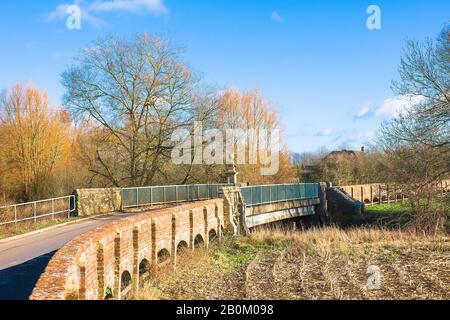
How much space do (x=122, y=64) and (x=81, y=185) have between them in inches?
349

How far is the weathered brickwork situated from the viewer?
21.8ft

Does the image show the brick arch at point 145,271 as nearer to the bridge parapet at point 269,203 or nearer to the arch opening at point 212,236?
the arch opening at point 212,236

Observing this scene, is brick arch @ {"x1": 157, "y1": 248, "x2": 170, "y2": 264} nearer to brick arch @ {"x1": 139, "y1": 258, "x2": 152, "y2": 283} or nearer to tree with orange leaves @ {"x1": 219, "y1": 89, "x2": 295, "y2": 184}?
brick arch @ {"x1": 139, "y1": 258, "x2": 152, "y2": 283}

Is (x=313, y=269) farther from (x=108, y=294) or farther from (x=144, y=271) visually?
(x=108, y=294)

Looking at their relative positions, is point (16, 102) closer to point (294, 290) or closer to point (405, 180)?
point (405, 180)

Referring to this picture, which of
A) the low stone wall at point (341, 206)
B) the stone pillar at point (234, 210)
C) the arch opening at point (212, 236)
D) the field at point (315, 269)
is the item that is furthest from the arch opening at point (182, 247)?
the low stone wall at point (341, 206)

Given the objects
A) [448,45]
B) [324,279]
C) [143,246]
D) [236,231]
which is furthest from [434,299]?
[448,45]

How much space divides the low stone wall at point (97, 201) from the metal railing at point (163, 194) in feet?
1.78

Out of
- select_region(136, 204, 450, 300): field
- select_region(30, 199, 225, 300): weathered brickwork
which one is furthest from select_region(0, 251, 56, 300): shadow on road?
select_region(136, 204, 450, 300): field

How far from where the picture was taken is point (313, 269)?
12.8m

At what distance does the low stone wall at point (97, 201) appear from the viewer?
70.8 feet

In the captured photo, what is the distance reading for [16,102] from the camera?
1495 inches

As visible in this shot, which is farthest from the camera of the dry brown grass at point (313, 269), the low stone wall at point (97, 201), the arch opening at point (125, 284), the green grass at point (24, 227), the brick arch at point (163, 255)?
the low stone wall at point (97, 201)

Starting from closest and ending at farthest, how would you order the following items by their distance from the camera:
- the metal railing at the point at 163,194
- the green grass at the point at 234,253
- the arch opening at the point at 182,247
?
1. the green grass at the point at 234,253
2. the arch opening at the point at 182,247
3. the metal railing at the point at 163,194
